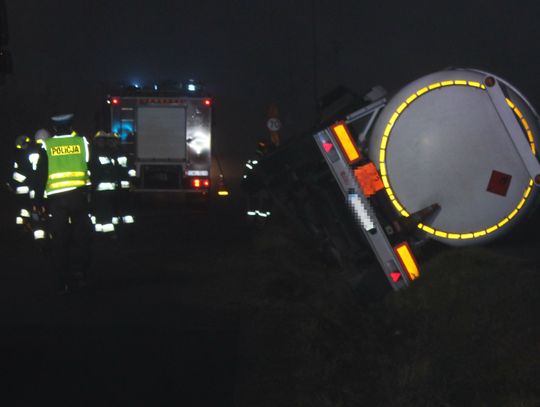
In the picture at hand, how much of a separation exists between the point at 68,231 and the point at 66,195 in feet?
1.19

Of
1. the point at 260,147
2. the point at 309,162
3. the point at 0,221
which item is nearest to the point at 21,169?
the point at 260,147

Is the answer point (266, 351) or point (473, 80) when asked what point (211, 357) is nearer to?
point (266, 351)

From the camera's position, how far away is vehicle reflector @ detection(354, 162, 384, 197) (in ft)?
27.1

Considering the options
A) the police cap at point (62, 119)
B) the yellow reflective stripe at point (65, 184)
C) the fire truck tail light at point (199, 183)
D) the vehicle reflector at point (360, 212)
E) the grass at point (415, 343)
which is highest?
the police cap at point (62, 119)

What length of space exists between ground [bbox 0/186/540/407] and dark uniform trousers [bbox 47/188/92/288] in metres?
0.28

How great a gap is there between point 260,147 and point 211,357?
915cm

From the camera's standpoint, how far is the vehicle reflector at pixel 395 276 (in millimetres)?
8078

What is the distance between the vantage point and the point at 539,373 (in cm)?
556

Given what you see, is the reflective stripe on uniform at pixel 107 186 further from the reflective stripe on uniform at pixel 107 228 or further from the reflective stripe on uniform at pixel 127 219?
the reflective stripe on uniform at pixel 127 219

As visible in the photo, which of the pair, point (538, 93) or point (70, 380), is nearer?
point (70, 380)

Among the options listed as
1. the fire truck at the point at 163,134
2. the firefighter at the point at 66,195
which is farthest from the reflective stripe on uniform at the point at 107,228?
the fire truck at the point at 163,134

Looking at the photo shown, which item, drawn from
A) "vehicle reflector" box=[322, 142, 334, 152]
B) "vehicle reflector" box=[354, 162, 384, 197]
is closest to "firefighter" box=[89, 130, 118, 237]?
"vehicle reflector" box=[322, 142, 334, 152]

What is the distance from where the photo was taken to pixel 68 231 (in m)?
10.7

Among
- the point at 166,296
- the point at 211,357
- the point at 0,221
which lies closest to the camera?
the point at 211,357
